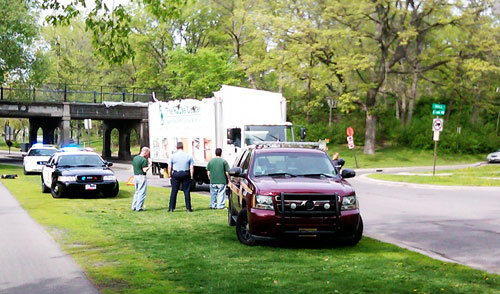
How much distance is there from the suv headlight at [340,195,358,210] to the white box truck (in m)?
11.1

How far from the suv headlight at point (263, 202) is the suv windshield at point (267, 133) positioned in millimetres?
11077

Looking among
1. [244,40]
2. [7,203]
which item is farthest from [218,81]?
[7,203]

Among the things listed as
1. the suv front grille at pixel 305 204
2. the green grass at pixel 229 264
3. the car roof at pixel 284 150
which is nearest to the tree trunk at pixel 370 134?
the green grass at pixel 229 264

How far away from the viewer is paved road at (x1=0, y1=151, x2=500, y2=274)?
10.5m

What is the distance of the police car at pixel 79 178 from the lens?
20484 mm

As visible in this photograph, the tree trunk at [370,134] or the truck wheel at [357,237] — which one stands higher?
the tree trunk at [370,134]

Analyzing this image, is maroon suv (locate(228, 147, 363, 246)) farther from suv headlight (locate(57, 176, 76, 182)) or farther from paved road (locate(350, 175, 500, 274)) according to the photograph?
suv headlight (locate(57, 176, 76, 182))

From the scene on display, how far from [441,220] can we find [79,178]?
36.9 feet

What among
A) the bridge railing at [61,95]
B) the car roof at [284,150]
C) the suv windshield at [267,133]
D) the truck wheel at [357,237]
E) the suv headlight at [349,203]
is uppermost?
the bridge railing at [61,95]

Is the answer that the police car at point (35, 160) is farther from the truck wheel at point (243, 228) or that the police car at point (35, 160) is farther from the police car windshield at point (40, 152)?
the truck wheel at point (243, 228)

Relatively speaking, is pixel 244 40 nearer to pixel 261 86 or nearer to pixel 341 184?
pixel 261 86

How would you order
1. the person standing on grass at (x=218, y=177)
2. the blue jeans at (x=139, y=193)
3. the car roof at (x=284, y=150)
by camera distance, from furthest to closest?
the person standing on grass at (x=218, y=177) → the blue jeans at (x=139, y=193) → the car roof at (x=284, y=150)

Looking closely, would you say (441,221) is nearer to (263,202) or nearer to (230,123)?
(263,202)

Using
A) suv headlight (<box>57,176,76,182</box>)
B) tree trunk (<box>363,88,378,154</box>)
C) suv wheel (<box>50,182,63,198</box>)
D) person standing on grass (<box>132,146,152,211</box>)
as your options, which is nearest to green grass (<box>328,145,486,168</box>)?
tree trunk (<box>363,88,378,154</box>)
